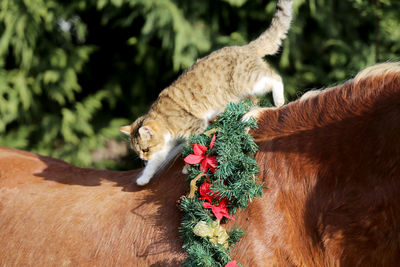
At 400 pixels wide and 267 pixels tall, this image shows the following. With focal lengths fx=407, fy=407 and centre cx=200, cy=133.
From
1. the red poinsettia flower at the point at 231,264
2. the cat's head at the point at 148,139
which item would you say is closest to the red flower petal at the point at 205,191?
the red poinsettia flower at the point at 231,264

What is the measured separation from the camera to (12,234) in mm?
1982

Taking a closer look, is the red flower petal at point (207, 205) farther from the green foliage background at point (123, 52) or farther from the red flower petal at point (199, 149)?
the green foliage background at point (123, 52)

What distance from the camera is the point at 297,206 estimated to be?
1.38 metres

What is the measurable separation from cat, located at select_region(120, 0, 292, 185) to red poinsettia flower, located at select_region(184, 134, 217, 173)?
55 cm

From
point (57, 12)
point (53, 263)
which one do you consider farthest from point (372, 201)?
point (57, 12)

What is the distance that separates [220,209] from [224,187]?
0.28 ft

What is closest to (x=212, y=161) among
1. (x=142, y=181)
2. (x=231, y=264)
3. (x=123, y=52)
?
(x=231, y=264)

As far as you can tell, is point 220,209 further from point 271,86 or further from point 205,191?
point 271,86

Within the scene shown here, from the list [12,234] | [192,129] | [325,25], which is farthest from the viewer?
[325,25]

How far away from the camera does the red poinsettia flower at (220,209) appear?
4.75 ft

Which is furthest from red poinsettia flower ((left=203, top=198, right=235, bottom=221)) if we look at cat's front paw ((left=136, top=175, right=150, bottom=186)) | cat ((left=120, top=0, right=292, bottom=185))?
cat ((left=120, top=0, right=292, bottom=185))

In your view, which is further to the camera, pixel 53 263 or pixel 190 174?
pixel 53 263

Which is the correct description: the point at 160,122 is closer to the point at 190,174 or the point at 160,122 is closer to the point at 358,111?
the point at 190,174

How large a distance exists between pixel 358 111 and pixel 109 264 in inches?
44.5
